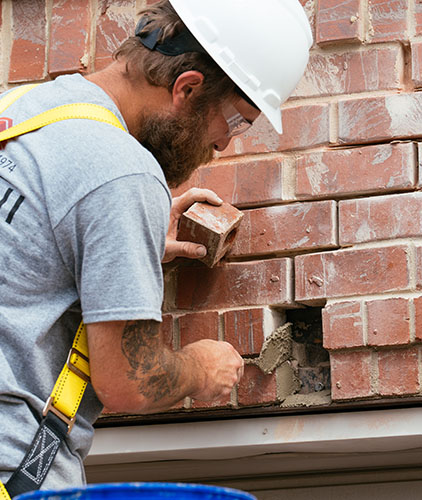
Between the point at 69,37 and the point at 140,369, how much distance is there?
1.21 metres

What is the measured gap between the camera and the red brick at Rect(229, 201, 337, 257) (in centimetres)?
232

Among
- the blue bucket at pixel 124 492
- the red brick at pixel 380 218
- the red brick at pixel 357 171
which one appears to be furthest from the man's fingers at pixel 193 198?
the blue bucket at pixel 124 492

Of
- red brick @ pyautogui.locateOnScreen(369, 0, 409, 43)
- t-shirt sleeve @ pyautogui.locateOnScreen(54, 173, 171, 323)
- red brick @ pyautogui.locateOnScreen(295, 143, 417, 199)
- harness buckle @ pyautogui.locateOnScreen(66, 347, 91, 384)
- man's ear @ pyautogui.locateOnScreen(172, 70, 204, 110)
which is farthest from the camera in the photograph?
red brick @ pyautogui.locateOnScreen(369, 0, 409, 43)

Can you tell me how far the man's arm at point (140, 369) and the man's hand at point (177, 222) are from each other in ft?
1.22

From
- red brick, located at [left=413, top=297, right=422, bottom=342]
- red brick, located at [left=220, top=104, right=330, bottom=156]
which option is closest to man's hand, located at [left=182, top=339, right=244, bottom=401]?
red brick, located at [left=413, top=297, right=422, bottom=342]

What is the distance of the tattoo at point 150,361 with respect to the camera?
1.76 meters

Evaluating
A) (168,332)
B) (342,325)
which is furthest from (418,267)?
(168,332)

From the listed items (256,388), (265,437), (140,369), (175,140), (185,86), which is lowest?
(265,437)

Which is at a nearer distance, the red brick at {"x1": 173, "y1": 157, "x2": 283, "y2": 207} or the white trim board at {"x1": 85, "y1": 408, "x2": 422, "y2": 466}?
the white trim board at {"x1": 85, "y1": 408, "x2": 422, "y2": 466}

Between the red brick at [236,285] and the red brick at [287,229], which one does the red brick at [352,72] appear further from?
the red brick at [236,285]

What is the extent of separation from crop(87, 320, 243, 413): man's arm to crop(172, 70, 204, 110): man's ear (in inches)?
22.9

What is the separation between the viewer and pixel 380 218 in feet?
7.43

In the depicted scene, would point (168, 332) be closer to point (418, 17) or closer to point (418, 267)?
point (418, 267)

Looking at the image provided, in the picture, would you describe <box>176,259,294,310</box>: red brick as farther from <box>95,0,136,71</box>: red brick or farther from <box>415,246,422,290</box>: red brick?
<box>95,0,136,71</box>: red brick
